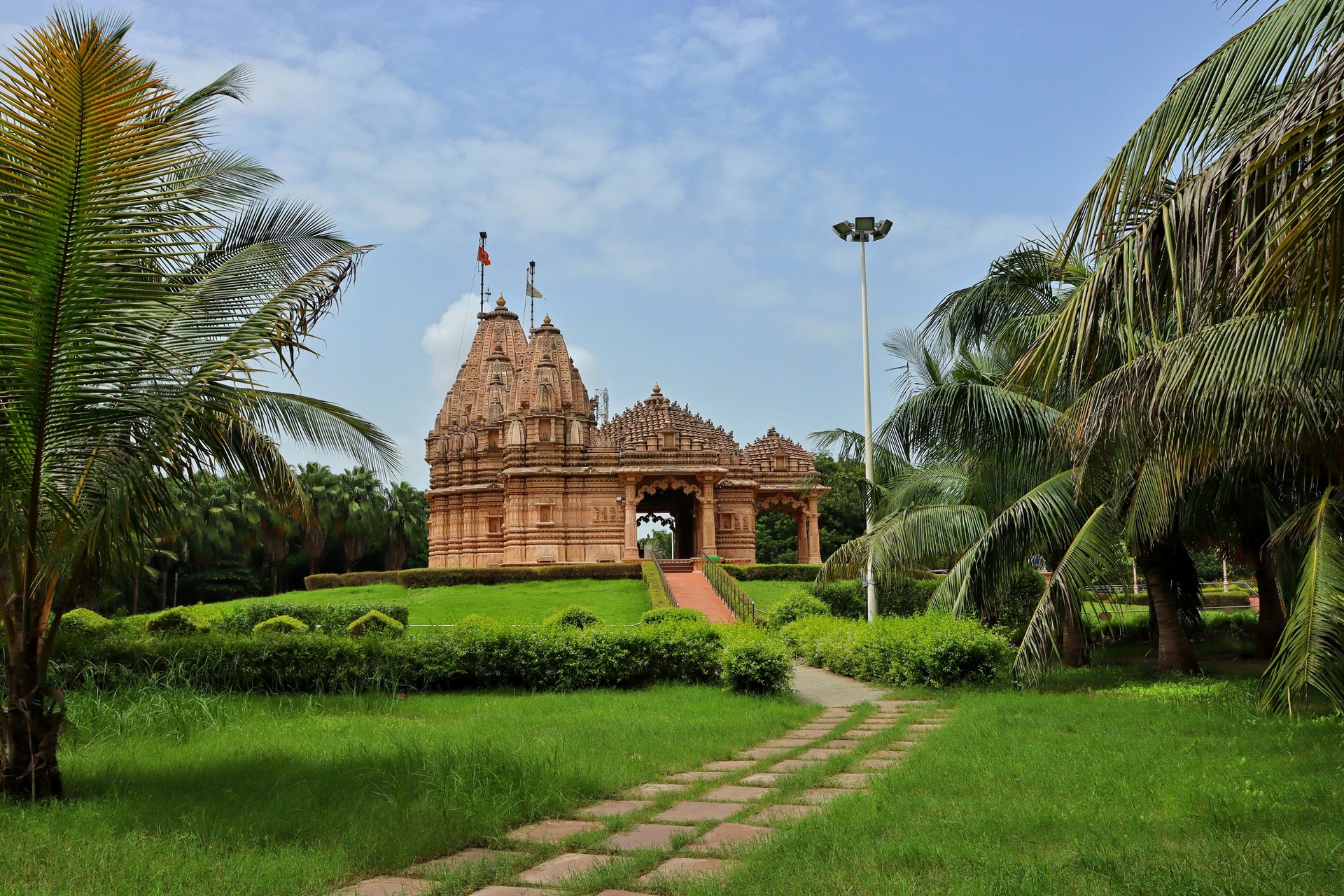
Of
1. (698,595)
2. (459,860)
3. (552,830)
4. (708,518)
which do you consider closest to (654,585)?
(698,595)

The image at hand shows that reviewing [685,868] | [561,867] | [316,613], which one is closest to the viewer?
[685,868]

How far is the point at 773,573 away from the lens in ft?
118

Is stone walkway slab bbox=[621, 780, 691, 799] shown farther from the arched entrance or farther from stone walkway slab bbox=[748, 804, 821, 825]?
the arched entrance

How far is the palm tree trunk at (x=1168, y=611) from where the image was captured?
14109 mm

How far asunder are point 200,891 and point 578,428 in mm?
35942

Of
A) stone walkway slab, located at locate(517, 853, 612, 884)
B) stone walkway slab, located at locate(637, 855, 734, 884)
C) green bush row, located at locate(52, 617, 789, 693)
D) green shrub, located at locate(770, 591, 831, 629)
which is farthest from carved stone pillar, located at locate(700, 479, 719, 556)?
stone walkway slab, located at locate(637, 855, 734, 884)

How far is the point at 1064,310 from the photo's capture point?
5.84m

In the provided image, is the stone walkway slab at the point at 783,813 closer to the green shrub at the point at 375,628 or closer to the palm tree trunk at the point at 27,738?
the palm tree trunk at the point at 27,738

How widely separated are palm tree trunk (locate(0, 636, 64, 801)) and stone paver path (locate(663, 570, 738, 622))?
18.3 meters

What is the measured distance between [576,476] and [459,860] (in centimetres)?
3456

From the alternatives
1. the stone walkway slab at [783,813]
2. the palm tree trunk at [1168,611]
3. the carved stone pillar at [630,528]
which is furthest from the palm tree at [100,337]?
the carved stone pillar at [630,528]

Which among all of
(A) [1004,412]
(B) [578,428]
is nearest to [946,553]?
(A) [1004,412]

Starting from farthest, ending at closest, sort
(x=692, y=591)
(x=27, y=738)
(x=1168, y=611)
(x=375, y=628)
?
(x=692, y=591), (x=375, y=628), (x=1168, y=611), (x=27, y=738)

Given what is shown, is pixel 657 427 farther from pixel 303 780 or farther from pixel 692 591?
Result: pixel 303 780
